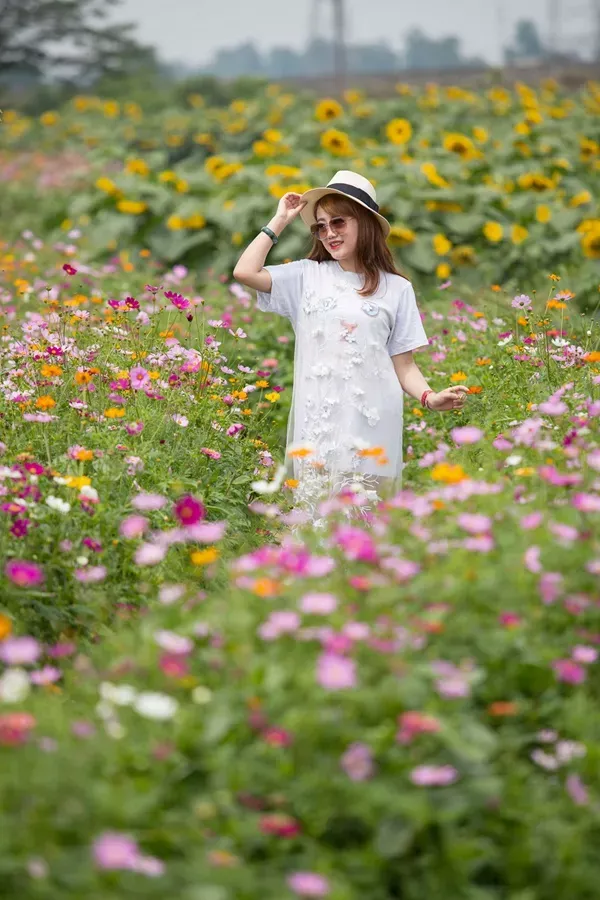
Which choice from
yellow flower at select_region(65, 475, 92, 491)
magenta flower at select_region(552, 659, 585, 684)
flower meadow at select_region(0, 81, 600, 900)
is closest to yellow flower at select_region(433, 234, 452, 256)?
flower meadow at select_region(0, 81, 600, 900)

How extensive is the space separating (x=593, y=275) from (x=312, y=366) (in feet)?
11.0

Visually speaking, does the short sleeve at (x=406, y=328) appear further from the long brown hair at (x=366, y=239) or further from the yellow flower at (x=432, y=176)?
the yellow flower at (x=432, y=176)

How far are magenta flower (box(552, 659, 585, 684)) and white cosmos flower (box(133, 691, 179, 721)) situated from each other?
2.77 ft

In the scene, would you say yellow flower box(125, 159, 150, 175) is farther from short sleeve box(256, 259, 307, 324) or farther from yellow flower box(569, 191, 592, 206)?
short sleeve box(256, 259, 307, 324)

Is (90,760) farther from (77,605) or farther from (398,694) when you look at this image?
(77,605)

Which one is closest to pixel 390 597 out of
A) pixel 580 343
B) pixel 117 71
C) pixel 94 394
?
pixel 94 394

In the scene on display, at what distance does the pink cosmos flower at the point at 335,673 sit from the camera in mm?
1797

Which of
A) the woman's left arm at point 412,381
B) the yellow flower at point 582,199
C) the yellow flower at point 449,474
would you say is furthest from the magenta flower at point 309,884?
the yellow flower at point 582,199

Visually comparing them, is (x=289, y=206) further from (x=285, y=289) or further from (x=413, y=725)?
(x=413, y=725)

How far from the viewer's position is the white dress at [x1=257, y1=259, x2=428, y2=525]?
12.2 ft

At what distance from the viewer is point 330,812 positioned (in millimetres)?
1812

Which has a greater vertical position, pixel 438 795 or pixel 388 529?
pixel 388 529

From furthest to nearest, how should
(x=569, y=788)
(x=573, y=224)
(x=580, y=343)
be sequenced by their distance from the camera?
(x=573, y=224)
(x=580, y=343)
(x=569, y=788)

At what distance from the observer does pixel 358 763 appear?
1.81m
